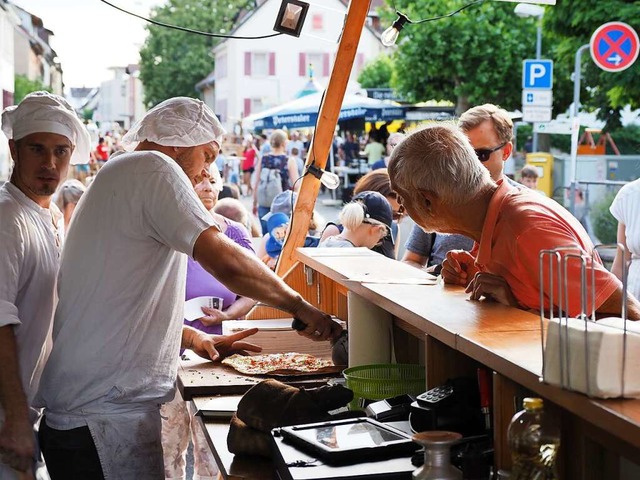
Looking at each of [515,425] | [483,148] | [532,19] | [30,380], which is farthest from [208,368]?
[532,19]

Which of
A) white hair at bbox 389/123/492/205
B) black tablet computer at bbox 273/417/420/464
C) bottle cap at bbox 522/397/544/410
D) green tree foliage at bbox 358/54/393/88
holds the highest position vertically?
green tree foliage at bbox 358/54/393/88

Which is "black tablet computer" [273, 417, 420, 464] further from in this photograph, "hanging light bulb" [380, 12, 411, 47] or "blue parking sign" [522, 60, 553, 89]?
"blue parking sign" [522, 60, 553, 89]

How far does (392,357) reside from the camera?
3787mm

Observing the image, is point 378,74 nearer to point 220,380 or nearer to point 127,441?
point 220,380

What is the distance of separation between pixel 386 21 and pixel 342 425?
1101 inches

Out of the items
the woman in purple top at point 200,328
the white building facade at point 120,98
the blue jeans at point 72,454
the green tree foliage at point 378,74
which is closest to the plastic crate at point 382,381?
the blue jeans at point 72,454

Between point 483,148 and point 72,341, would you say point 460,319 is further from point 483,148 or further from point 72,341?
point 483,148

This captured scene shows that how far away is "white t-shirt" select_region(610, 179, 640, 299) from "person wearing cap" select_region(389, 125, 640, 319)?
331 centimetres

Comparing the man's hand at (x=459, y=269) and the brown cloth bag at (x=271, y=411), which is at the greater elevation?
the man's hand at (x=459, y=269)

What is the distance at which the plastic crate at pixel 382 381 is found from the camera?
3188 millimetres

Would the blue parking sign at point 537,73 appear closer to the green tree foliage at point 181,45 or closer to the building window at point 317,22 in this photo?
the building window at point 317,22

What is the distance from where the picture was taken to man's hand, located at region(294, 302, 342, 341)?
329 cm

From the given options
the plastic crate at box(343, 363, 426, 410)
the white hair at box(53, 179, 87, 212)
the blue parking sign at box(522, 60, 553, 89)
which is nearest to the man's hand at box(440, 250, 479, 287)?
the plastic crate at box(343, 363, 426, 410)

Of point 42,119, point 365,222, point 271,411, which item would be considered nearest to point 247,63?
point 365,222
